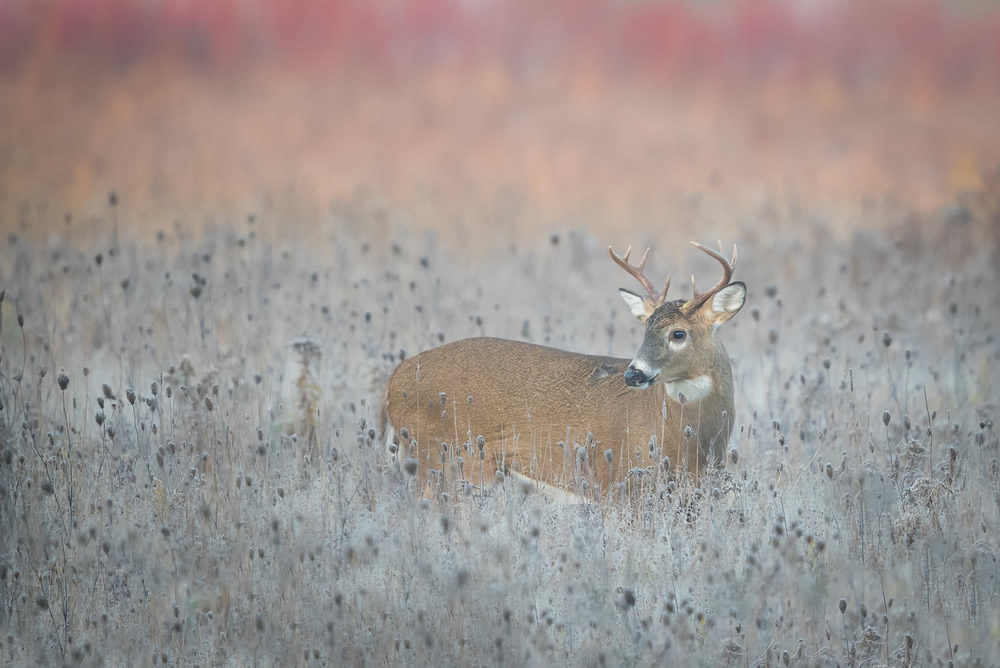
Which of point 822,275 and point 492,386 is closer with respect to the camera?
point 492,386

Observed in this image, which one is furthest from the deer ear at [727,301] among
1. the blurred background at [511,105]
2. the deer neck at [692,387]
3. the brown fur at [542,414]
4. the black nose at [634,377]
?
the blurred background at [511,105]

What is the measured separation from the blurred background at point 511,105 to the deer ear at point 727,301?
767cm

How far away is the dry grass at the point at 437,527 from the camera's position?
4.93m

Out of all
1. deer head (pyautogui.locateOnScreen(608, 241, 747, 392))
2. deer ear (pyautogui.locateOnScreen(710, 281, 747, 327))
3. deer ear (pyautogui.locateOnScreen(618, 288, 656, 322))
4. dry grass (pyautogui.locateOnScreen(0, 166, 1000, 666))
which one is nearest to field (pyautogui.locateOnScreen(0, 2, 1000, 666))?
dry grass (pyautogui.locateOnScreen(0, 166, 1000, 666))

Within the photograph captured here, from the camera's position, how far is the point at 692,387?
6.57 m

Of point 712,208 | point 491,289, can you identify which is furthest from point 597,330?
point 712,208

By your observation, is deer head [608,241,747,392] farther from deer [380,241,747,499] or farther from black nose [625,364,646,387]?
black nose [625,364,646,387]

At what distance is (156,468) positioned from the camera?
637 cm

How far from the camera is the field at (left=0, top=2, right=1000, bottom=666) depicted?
5.08 meters

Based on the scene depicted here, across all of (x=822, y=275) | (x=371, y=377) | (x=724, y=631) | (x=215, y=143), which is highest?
(x=215, y=143)

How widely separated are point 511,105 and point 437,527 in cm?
1155

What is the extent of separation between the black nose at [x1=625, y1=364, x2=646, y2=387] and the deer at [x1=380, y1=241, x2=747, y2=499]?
0.01 meters

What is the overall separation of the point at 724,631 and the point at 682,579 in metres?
0.45

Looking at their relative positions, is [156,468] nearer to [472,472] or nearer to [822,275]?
[472,472]
